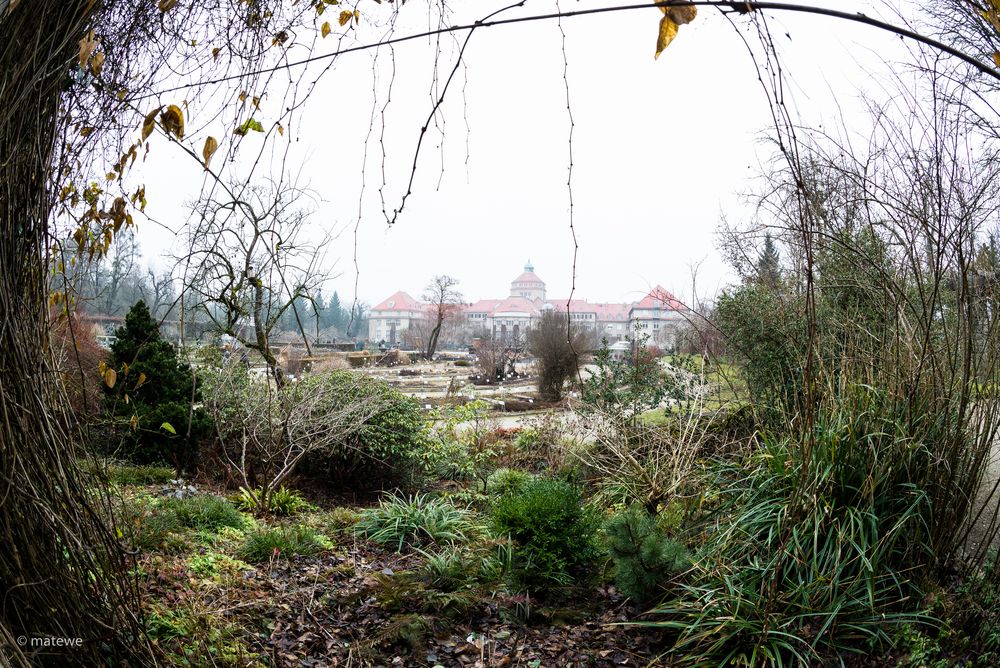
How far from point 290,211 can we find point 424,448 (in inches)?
121

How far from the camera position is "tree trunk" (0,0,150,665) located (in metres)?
1.21

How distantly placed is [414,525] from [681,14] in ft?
12.3

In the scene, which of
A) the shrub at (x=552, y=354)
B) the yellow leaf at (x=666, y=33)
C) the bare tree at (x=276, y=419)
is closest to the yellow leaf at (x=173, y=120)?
the yellow leaf at (x=666, y=33)

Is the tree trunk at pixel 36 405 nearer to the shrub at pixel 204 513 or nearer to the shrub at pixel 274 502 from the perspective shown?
the shrub at pixel 204 513

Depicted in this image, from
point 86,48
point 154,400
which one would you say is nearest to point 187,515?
point 154,400

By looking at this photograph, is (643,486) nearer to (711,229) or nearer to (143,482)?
(143,482)

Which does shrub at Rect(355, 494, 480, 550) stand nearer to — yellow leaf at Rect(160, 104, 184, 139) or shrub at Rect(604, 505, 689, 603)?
shrub at Rect(604, 505, 689, 603)

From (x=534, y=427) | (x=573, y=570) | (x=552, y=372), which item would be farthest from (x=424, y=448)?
(x=552, y=372)

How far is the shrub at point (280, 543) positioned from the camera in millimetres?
3545

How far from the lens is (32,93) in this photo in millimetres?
1272

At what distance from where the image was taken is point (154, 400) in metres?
6.24

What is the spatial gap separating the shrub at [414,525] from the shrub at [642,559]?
53.7 inches

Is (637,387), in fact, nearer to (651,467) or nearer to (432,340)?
(651,467)

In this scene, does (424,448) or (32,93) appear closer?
(32,93)
